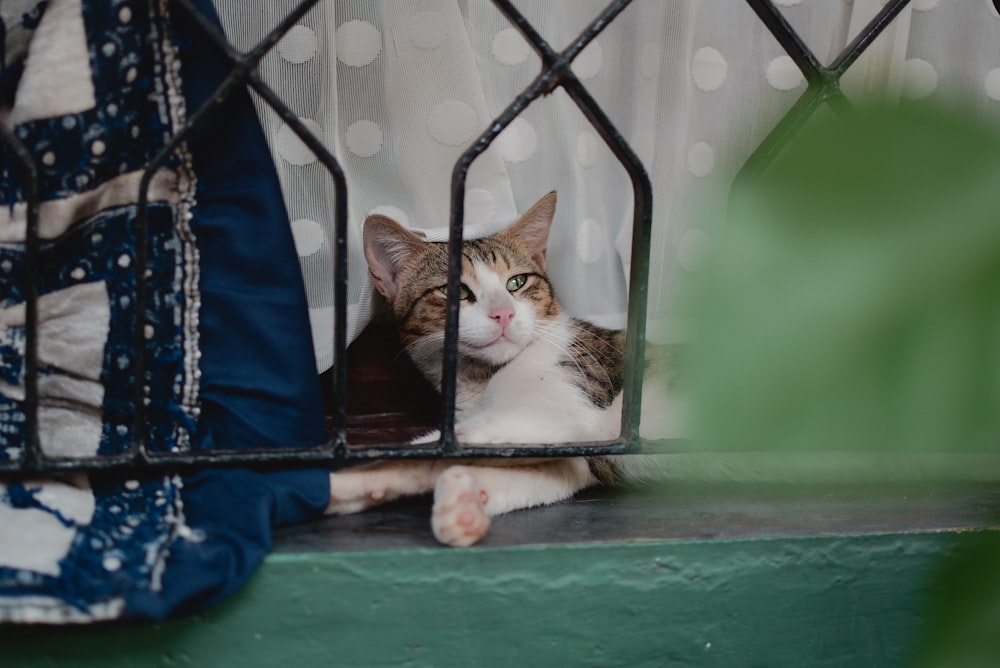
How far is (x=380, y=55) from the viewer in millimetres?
1435

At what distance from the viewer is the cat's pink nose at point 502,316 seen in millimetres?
1562

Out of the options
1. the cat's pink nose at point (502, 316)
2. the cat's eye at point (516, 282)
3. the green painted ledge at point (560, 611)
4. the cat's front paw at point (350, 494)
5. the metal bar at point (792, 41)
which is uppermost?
the metal bar at point (792, 41)

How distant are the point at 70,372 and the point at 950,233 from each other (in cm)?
110

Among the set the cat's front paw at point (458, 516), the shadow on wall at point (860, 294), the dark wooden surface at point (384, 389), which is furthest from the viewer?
the dark wooden surface at point (384, 389)

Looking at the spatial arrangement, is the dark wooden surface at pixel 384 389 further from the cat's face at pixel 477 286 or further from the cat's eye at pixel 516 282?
the cat's eye at pixel 516 282

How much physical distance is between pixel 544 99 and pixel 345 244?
664 mm

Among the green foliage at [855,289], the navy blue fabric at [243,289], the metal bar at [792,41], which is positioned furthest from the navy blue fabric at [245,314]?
the green foliage at [855,289]

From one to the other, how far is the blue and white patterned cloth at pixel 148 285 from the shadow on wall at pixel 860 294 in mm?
769

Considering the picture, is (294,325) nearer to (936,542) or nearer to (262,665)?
(262,665)

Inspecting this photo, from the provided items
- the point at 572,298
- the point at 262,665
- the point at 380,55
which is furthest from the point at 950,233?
the point at 572,298

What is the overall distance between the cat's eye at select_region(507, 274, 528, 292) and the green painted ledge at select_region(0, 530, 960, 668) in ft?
2.57

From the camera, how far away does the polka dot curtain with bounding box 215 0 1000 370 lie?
1404 mm

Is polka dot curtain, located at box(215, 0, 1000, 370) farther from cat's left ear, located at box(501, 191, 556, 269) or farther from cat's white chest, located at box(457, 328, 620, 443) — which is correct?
cat's white chest, located at box(457, 328, 620, 443)

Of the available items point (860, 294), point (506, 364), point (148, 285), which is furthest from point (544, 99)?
point (860, 294)
